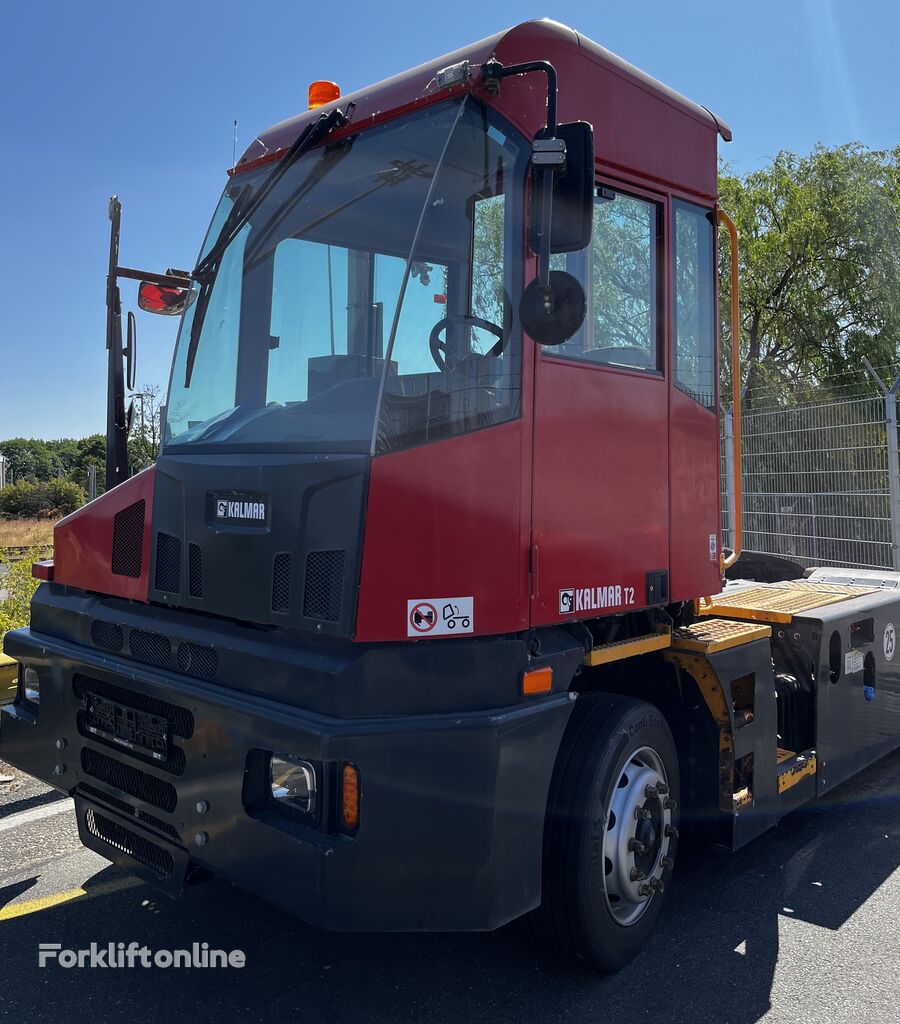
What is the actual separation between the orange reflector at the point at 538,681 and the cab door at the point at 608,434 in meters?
0.17

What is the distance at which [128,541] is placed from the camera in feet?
11.4

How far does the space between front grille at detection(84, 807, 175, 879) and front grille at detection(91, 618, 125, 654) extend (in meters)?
0.62

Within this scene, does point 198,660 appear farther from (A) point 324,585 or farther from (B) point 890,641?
(B) point 890,641

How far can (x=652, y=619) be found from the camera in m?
3.62

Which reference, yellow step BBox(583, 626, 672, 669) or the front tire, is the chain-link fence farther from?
the front tire

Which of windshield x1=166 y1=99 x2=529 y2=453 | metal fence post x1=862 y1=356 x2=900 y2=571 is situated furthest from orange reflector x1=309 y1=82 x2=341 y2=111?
metal fence post x1=862 y1=356 x2=900 y2=571

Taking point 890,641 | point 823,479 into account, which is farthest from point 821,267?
point 890,641

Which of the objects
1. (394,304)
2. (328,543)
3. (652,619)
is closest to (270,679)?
(328,543)

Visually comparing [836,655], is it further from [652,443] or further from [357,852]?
[357,852]

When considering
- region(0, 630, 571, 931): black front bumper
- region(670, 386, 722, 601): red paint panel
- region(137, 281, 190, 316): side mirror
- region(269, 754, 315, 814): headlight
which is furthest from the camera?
region(137, 281, 190, 316): side mirror

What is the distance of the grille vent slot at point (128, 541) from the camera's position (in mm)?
3409

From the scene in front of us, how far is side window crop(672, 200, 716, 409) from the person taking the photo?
3.63 m

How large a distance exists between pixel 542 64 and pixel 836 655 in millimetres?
3239

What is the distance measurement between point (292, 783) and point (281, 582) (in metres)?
0.60
